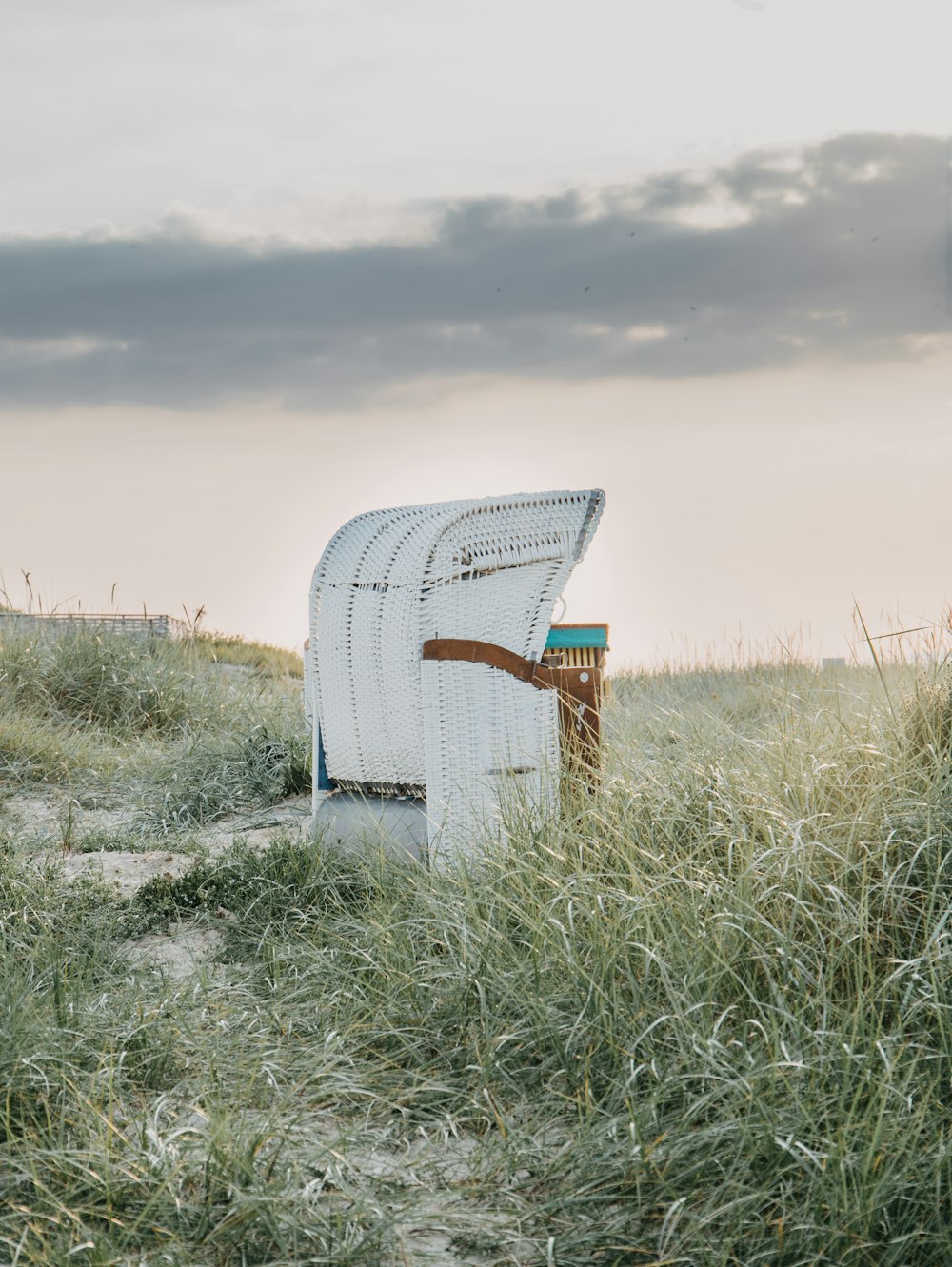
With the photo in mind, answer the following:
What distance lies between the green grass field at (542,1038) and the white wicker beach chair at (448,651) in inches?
13.9

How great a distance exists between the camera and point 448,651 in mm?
4273

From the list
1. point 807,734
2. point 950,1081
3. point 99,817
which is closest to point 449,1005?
point 950,1081

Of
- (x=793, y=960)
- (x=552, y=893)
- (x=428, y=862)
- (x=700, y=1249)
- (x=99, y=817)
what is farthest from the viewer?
(x=99, y=817)

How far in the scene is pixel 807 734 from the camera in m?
4.38

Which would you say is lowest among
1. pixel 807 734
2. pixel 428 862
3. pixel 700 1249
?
pixel 700 1249

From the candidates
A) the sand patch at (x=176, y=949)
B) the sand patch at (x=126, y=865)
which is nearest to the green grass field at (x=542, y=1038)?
the sand patch at (x=176, y=949)

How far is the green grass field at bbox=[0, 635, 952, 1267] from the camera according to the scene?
221 centimetres

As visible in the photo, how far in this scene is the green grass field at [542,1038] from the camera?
2.21 meters

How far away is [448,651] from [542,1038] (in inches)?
69.7

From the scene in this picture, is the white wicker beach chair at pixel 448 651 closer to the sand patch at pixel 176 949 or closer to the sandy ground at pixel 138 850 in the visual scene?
the sand patch at pixel 176 949

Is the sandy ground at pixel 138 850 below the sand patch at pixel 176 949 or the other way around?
the other way around

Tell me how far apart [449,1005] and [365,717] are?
1715 mm

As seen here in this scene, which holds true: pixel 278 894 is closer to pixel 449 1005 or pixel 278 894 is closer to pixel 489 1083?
pixel 449 1005

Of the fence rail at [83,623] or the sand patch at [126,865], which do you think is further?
the fence rail at [83,623]
